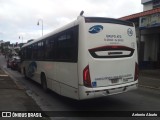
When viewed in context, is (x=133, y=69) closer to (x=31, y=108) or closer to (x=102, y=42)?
(x=102, y=42)

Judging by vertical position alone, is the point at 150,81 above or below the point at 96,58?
below

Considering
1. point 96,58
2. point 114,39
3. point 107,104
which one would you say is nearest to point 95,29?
point 114,39

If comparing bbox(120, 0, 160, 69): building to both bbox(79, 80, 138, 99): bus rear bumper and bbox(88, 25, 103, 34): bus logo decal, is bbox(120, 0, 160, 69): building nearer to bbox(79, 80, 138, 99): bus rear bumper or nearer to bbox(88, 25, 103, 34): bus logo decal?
bbox(79, 80, 138, 99): bus rear bumper

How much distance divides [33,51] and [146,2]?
70.5 ft

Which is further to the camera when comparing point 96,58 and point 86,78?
point 96,58

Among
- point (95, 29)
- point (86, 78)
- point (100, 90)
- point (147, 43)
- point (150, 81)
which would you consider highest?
point (147, 43)

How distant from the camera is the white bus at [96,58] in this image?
9141 millimetres

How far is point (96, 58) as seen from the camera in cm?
936

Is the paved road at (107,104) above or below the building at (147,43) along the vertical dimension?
below

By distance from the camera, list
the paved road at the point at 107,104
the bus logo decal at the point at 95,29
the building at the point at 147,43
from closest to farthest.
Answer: the bus logo decal at the point at 95,29 → the paved road at the point at 107,104 → the building at the point at 147,43

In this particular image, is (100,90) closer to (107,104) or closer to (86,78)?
(86,78)

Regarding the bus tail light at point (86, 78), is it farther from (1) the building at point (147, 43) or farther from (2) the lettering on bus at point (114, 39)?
(1) the building at point (147, 43)

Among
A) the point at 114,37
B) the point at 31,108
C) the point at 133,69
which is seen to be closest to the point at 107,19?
the point at 114,37

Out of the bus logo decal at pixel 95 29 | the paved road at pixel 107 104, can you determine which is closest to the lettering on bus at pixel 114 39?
the bus logo decal at pixel 95 29
